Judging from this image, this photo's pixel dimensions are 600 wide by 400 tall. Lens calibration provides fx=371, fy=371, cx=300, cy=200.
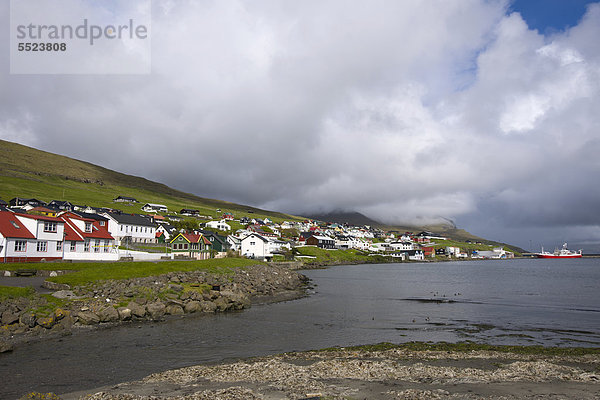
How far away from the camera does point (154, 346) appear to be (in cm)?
2645

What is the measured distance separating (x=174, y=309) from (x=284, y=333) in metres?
12.7

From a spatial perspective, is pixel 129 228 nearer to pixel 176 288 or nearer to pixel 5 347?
pixel 176 288

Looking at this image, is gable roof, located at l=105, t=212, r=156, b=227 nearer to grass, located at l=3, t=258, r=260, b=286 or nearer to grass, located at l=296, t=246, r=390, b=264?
grass, located at l=3, t=258, r=260, b=286

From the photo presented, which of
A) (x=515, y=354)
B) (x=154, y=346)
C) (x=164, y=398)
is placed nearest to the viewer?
(x=164, y=398)

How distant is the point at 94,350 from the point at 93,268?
27.0 meters

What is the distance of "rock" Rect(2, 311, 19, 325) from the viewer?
27062 mm

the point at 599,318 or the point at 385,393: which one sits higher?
the point at 385,393

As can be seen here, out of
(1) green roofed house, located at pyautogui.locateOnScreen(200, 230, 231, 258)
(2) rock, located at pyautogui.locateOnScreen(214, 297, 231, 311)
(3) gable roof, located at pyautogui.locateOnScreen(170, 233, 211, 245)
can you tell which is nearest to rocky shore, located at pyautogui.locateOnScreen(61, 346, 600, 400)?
(2) rock, located at pyautogui.locateOnScreen(214, 297, 231, 311)

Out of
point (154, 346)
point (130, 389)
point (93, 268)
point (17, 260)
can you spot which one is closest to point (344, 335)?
point (154, 346)

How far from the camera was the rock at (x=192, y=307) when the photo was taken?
38.8 metres

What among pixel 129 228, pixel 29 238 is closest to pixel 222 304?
pixel 29 238

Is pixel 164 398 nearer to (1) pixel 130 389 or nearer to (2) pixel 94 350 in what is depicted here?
(1) pixel 130 389

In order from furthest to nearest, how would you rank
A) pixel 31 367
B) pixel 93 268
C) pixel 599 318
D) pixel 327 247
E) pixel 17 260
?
1. pixel 327 247
2. pixel 17 260
3. pixel 93 268
4. pixel 599 318
5. pixel 31 367

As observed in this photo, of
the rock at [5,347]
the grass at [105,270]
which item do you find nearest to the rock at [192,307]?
the grass at [105,270]
